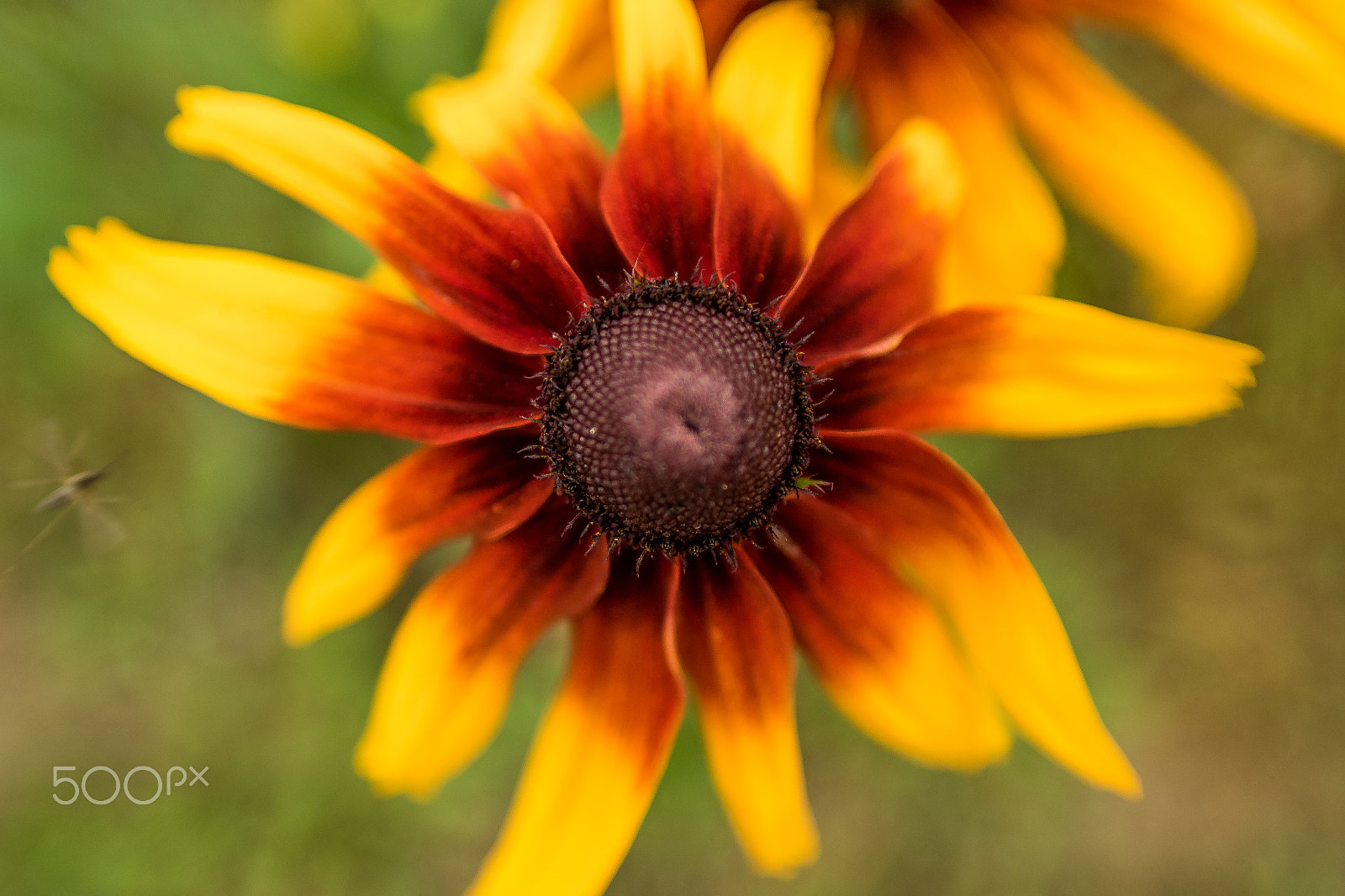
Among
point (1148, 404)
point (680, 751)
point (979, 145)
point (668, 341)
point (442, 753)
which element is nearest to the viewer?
point (668, 341)

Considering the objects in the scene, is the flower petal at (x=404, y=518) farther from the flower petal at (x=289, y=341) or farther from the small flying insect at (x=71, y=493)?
the small flying insect at (x=71, y=493)

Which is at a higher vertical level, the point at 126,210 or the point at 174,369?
the point at 174,369

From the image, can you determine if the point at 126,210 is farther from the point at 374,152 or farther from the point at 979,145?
the point at 979,145

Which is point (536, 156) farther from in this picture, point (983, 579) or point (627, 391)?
point (983, 579)

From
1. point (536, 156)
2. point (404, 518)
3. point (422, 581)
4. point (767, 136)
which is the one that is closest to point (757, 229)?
point (767, 136)

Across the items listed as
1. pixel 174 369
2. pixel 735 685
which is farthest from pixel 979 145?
pixel 174 369

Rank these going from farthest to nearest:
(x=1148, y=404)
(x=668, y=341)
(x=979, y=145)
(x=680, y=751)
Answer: (x=680, y=751)
(x=979, y=145)
(x=1148, y=404)
(x=668, y=341)

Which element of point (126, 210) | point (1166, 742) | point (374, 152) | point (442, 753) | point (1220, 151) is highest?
point (374, 152)

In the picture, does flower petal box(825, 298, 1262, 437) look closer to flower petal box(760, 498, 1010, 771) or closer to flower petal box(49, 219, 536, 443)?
flower petal box(760, 498, 1010, 771)
